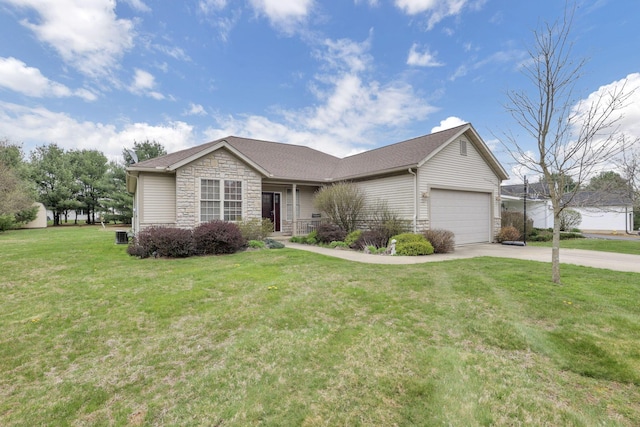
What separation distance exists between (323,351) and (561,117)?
6233 millimetres

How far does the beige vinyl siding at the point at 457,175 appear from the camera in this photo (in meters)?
12.3

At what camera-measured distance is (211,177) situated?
41.0 feet

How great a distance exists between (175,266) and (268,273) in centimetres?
294

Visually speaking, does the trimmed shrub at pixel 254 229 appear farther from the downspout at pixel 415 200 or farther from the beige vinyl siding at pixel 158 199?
the downspout at pixel 415 200

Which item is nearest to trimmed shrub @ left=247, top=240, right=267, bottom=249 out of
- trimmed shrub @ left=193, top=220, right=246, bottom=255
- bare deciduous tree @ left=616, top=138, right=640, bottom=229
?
trimmed shrub @ left=193, top=220, right=246, bottom=255

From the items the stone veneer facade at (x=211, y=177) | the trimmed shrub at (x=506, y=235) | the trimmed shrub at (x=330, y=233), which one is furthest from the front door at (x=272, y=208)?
the trimmed shrub at (x=506, y=235)

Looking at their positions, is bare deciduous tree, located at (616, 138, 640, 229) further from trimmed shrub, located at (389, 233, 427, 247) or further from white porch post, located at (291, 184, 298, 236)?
white porch post, located at (291, 184, 298, 236)

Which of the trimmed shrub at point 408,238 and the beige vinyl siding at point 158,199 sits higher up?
the beige vinyl siding at point 158,199

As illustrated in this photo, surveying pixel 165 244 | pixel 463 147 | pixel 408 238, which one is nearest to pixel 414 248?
pixel 408 238

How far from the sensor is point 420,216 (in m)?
12.1

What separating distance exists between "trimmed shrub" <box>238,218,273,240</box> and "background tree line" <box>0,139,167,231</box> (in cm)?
1804

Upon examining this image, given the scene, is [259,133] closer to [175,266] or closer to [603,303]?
[175,266]

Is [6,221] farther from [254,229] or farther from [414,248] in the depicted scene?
[414,248]

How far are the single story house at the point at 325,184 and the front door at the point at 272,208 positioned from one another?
0.05 m
